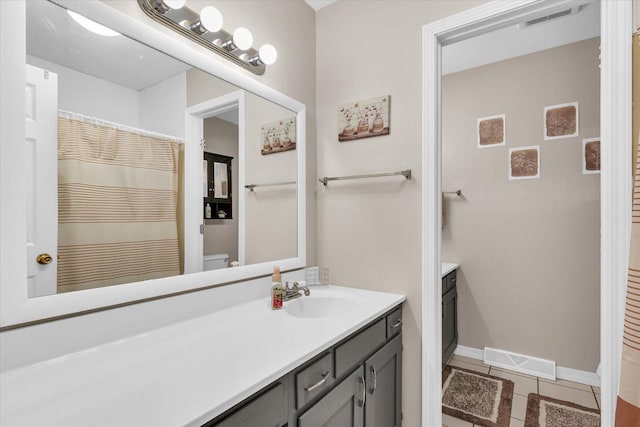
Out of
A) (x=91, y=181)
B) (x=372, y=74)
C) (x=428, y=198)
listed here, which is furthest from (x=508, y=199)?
(x=91, y=181)

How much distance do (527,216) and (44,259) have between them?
2911mm

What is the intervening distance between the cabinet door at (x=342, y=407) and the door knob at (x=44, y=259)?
86cm

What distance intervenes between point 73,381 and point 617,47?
2033 mm

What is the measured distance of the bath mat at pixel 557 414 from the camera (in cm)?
183

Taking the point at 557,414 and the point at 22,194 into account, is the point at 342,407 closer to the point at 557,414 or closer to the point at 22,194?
the point at 22,194

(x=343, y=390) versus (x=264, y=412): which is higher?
(x=264, y=412)

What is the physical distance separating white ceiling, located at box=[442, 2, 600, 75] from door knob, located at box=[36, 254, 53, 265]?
2683 millimetres

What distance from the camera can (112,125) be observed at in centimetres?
104

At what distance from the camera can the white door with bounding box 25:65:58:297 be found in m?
0.85

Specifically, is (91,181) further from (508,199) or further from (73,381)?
(508,199)

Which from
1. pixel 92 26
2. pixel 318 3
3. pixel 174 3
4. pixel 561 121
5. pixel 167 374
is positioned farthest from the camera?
pixel 561 121

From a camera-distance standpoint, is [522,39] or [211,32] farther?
[522,39]

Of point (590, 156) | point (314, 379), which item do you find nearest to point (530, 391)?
point (590, 156)

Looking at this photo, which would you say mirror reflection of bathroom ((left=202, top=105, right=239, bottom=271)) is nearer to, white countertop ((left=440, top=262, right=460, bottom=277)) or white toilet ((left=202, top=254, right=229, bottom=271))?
white toilet ((left=202, top=254, right=229, bottom=271))
